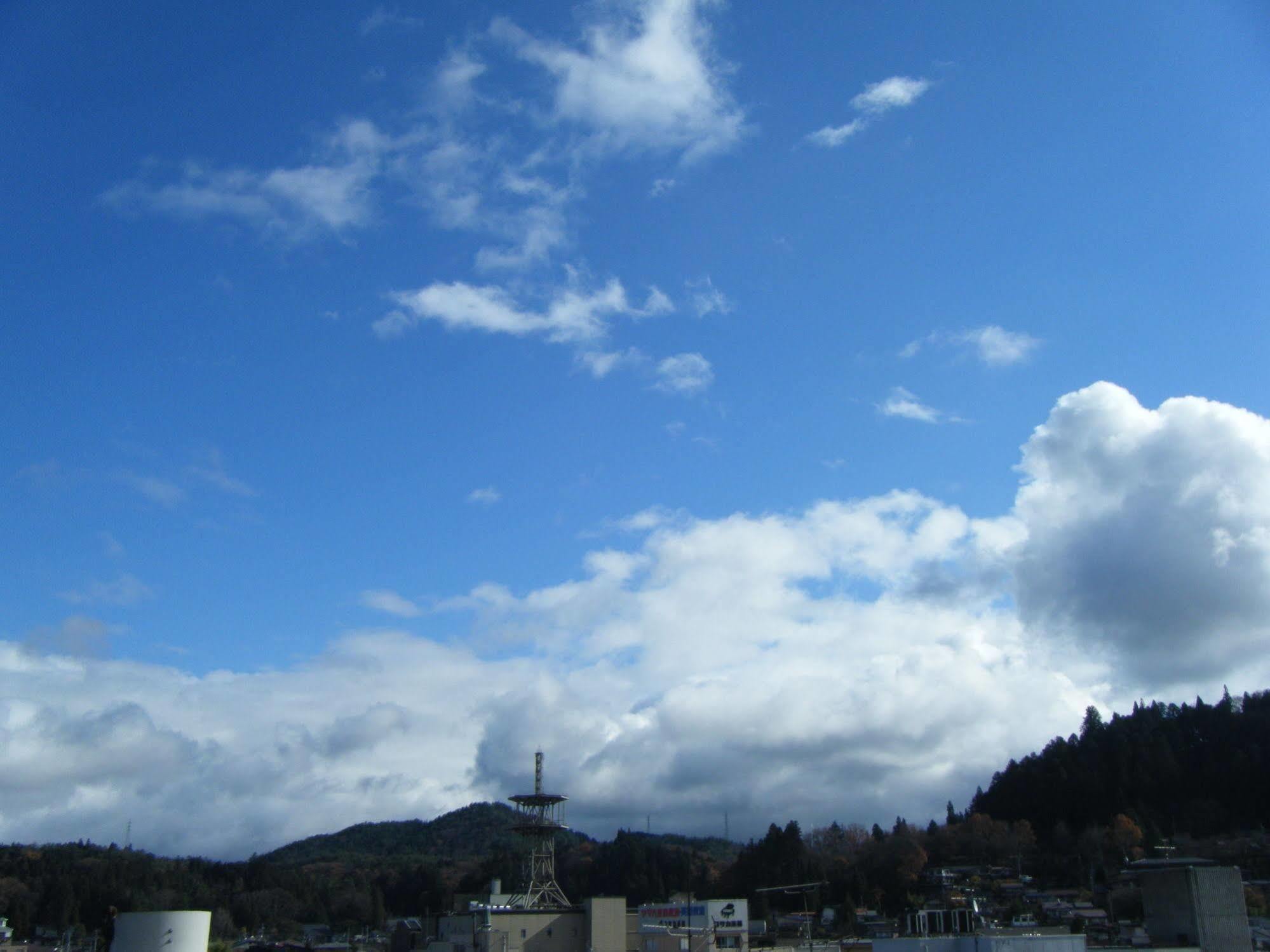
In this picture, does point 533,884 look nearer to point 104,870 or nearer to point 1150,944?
point 1150,944

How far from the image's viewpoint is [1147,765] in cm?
16038

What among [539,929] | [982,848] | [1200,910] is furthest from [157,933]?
[982,848]

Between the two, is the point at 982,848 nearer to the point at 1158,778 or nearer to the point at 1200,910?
the point at 1158,778

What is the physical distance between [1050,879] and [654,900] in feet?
201

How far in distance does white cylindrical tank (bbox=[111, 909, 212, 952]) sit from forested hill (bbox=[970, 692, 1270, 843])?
132 meters

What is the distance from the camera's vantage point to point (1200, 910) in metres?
63.2

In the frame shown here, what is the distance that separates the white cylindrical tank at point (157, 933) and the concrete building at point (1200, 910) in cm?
5801

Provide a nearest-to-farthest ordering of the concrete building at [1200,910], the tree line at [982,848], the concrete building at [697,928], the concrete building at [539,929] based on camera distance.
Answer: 1. the concrete building at [1200,910]
2. the concrete building at [539,929]
3. the concrete building at [697,928]
4. the tree line at [982,848]

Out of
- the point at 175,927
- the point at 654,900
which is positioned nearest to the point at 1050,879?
the point at 654,900

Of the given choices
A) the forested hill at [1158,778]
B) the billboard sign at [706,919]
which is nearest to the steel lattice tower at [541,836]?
the billboard sign at [706,919]

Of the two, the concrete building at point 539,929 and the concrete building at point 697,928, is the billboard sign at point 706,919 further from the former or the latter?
the concrete building at point 539,929

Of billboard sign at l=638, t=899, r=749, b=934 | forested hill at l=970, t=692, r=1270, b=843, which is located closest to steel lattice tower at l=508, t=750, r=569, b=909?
billboard sign at l=638, t=899, r=749, b=934

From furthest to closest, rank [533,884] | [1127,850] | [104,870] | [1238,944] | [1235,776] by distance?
[104,870] < [1235,776] < [1127,850] < [533,884] < [1238,944]

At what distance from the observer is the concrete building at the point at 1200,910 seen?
206ft
